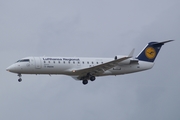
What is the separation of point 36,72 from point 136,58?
1205 cm

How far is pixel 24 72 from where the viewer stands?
149 feet

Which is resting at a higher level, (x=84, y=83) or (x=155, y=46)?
(x=155, y=46)

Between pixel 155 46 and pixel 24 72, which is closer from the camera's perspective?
pixel 24 72

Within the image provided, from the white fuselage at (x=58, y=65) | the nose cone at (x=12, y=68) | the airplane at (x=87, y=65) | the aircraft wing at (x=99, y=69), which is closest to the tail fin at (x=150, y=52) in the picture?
the airplane at (x=87, y=65)

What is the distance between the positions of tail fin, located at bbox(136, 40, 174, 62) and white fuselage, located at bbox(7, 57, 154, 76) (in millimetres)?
2532

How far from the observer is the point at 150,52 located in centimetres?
5191

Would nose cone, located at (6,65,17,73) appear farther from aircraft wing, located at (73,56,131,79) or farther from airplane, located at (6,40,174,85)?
aircraft wing, located at (73,56,131,79)

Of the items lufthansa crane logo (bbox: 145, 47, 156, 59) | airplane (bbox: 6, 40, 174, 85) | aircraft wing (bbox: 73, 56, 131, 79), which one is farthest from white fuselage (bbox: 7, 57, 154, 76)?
lufthansa crane logo (bbox: 145, 47, 156, 59)

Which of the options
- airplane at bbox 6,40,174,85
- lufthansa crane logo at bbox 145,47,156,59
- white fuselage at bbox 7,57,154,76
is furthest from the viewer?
lufthansa crane logo at bbox 145,47,156,59

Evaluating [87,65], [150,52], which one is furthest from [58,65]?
[150,52]

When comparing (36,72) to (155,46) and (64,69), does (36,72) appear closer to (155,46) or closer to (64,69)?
(64,69)

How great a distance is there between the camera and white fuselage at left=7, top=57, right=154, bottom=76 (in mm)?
45344

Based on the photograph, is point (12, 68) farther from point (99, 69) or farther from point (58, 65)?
point (99, 69)

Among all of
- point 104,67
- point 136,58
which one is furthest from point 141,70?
point 104,67
